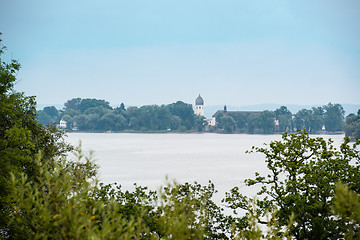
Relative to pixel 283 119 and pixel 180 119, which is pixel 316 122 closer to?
pixel 283 119

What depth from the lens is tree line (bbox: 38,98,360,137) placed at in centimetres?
17425

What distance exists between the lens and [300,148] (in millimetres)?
15508

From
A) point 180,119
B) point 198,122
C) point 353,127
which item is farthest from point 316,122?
point 353,127

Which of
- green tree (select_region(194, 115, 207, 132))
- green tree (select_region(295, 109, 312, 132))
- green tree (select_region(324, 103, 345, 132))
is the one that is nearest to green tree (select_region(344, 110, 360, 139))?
green tree (select_region(295, 109, 312, 132))

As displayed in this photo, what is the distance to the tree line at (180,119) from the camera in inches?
6860

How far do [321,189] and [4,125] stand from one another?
1129 cm

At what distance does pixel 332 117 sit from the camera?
18988 centimetres

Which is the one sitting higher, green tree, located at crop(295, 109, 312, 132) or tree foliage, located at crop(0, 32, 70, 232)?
green tree, located at crop(295, 109, 312, 132)

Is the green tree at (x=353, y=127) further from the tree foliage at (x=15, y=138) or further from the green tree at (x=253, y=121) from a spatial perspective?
the tree foliage at (x=15, y=138)

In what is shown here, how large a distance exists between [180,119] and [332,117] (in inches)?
2543

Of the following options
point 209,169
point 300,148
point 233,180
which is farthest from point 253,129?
point 300,148

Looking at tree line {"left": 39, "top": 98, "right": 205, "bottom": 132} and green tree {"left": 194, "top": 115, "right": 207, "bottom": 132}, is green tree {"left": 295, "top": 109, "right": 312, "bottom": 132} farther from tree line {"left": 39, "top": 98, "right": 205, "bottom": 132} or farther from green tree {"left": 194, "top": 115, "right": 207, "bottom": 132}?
tree line {"left": 39, "top": 98, "right": 205, "bottom": 132}

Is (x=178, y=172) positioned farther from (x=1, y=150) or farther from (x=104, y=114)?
(x=104, y=114)

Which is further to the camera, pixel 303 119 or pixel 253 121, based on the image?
pixel 303 119
